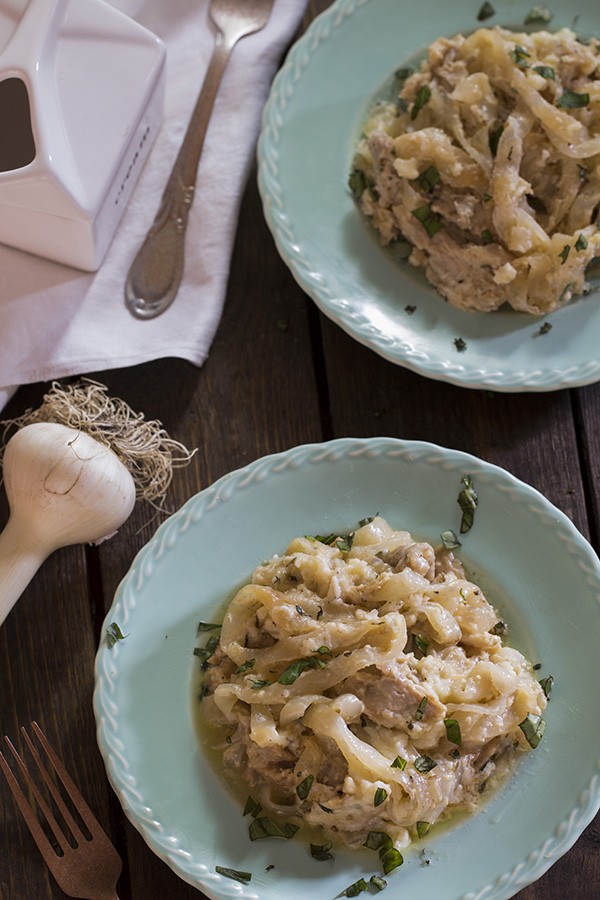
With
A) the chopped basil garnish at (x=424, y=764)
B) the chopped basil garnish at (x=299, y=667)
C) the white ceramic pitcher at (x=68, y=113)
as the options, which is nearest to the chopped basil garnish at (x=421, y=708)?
the chopped basil garnish at (x=424, y=764)

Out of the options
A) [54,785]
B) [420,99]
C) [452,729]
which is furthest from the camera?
[420,99]

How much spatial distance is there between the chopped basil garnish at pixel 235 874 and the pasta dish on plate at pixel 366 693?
0.14 m

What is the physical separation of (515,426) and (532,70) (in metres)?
0.93

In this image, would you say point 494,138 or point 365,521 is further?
point 494,138

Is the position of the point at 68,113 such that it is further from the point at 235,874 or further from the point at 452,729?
the point at 235,874

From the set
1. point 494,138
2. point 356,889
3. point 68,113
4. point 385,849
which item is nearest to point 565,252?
point 494,138

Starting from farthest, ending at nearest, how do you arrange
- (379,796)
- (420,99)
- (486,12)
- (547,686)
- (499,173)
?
(486,12)
(420,99)
(499,173)
(547,686)
(379,796)

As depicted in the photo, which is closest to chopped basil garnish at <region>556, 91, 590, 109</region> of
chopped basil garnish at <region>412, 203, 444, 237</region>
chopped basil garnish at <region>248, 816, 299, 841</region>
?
chopped basil garnish at <region>412, 203, 444, 237</region>

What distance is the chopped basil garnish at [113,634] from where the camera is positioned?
110 inches

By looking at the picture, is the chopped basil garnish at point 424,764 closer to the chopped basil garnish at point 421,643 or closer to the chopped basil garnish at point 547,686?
the chopped basil garnish at point 421,643

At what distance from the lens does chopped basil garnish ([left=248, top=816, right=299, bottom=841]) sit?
2.69 meters

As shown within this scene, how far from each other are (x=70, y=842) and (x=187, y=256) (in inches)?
61.9

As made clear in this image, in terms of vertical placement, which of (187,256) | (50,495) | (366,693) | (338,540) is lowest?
(366,693)

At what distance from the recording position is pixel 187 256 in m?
3.29
